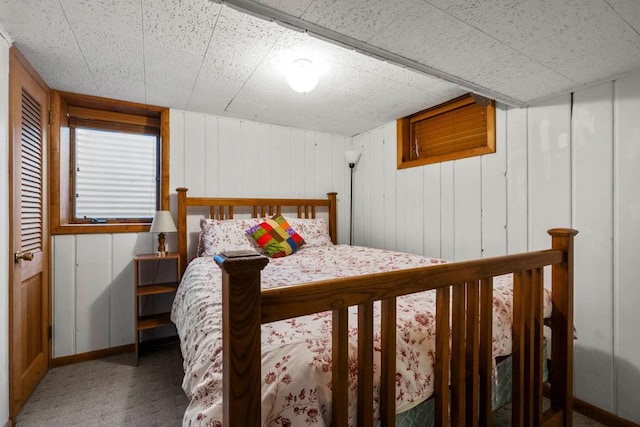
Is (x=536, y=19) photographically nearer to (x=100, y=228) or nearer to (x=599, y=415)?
(x=599, y=415)

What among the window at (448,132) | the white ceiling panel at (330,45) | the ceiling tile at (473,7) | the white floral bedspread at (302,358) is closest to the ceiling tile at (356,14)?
the white ceiling panel at (330,45)

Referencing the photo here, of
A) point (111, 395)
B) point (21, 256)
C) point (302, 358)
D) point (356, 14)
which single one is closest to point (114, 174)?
point (21, 256)

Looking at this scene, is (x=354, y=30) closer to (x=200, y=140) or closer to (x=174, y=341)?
(x=200, y=140)

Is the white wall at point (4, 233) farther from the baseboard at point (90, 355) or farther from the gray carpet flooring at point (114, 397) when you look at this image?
the baseboard at point (90, 355)

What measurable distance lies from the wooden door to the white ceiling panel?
234mm

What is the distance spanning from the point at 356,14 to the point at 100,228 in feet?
8.27

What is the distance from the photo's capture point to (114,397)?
6.38ft

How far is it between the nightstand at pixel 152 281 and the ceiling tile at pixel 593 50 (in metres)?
2.76

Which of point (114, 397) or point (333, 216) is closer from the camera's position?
point (114, 397)

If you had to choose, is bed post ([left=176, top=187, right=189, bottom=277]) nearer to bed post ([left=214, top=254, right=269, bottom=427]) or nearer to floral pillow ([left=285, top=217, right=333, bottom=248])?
floral pillow ([left=285, top=217, right=333, bottom=248])

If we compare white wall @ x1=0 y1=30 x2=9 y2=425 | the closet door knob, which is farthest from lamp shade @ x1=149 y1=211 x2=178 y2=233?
white wall @ x1=0 y1=30 x2=9 y2=425

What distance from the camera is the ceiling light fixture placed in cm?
180

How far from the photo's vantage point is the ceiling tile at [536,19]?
3.61 ft

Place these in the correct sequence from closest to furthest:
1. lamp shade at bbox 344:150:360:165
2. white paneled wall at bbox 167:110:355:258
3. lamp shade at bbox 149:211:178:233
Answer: lamp shade at bbox 149:211:178:233 → white paneled wall at bbox 167:110:355:258 → lamp shade at bbox 344:150:360:165
